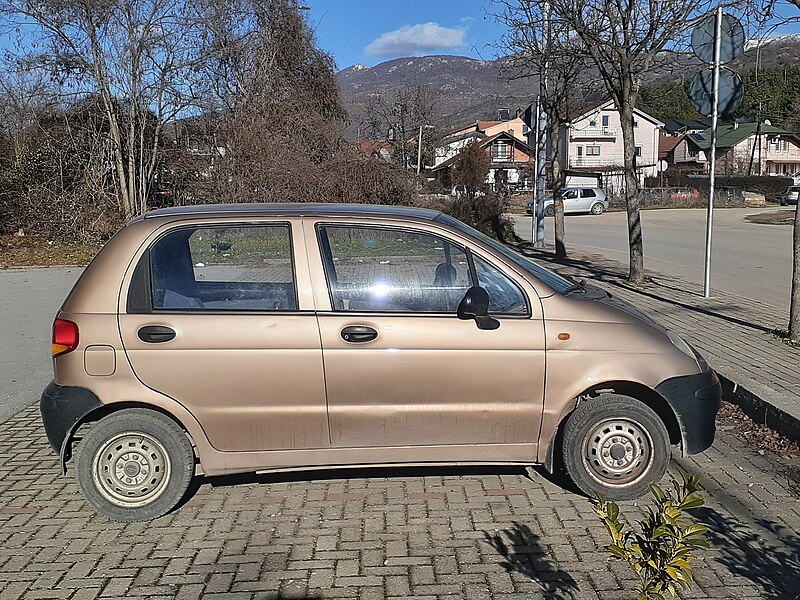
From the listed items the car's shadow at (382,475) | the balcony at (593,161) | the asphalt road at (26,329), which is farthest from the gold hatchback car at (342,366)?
the balcony at (593,161)

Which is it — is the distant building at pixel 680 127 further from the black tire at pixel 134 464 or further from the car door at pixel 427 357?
the black tire at pixel 134 464

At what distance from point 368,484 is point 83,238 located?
20102mm

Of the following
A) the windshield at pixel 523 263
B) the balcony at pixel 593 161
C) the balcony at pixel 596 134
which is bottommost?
the windshield at pixel 523 263

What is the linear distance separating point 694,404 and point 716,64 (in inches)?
300

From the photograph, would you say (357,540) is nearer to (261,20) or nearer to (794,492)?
(794,492)

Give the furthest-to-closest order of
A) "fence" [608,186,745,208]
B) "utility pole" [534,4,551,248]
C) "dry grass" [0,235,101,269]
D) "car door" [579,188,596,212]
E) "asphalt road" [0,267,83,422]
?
"fence" [608,186,745,208] → "car door" [579,188,596,212] → "dry grass" [0,235,101,269] → "utility pole" [534,4,551,248] → "asphalt road" [0,267,83,422]

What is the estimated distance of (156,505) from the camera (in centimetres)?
455

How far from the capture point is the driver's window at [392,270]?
457 centimetres

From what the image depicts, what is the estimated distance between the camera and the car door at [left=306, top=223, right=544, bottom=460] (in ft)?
14.7

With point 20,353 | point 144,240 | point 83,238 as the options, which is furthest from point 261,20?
point 144,240

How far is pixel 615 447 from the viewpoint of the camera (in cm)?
467

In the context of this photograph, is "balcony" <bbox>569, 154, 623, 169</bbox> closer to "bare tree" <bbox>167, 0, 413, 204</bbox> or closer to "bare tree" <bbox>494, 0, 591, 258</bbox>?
"bare tree" <bbox>167, 0, 413, 204</bbox>

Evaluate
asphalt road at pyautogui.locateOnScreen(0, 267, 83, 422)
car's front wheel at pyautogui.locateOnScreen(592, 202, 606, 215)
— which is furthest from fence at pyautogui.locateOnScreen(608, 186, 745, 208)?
asphalt road at pyautogui.locateOnScreen(0, 267, 83, 422)

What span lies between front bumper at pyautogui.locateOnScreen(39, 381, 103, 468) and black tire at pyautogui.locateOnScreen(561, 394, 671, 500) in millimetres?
2853
